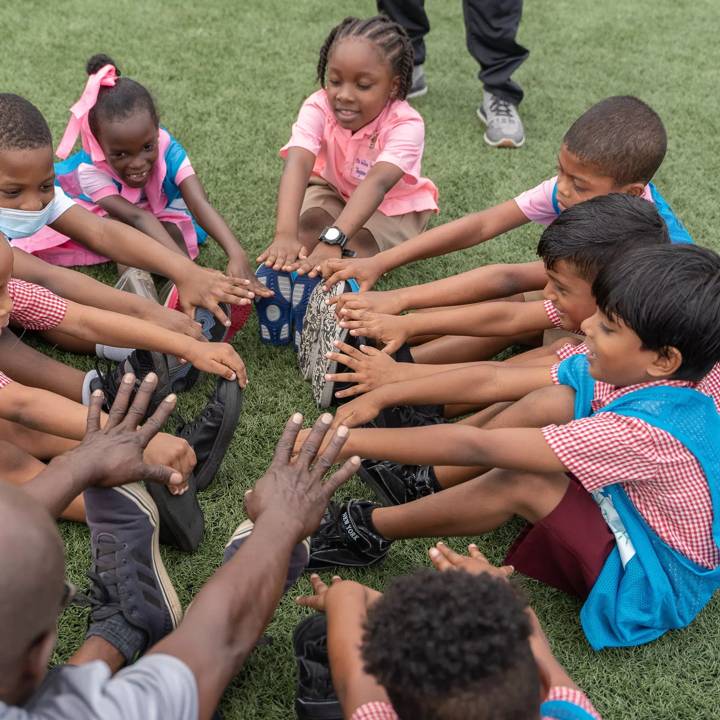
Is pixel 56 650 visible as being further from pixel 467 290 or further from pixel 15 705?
pixel 467 290

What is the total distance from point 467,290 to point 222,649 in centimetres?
149

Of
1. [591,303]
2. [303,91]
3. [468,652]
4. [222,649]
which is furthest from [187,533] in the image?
[303,91]

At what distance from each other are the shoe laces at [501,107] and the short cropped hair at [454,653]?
2.99m

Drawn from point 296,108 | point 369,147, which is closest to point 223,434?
point 369,147

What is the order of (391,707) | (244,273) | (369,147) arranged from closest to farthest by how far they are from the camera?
(391,707), (244,273), (369,147)

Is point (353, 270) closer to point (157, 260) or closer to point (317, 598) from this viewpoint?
point (157, 260)

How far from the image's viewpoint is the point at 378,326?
228cm

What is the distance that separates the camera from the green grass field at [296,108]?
6.04 feet

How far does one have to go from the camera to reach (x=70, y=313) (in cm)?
225

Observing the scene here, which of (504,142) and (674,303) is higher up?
(674,303)

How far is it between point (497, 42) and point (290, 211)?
5.28 ft

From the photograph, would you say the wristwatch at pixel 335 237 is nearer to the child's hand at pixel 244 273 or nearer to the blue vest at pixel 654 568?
the child's hand at pixel 244 273

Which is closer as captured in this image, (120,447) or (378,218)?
(120,447)

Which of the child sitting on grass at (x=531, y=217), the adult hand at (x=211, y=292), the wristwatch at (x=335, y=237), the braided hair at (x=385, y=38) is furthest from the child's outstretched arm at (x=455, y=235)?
the braided hair at (x=385, y=38)
